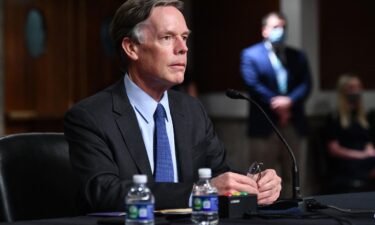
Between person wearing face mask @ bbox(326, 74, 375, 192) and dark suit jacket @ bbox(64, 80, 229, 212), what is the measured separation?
478 centimetres

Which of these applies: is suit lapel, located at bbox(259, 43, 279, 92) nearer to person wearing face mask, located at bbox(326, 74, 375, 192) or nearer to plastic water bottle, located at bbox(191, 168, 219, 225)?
person wearing face mask, located at bbox(326, 74, 375, 192)

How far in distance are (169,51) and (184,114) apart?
241 mm

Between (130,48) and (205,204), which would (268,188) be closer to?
(205,204)

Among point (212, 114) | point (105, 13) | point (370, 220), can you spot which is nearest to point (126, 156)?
point (370, 220)

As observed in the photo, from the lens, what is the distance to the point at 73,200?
312 centimetres

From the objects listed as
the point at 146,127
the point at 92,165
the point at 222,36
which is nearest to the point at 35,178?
the point at 92,165

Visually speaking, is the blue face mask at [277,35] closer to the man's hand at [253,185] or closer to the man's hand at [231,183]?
the man's hand at [253,185]

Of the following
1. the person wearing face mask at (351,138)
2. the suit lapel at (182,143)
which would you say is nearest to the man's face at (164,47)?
the suit lapel at (182,143)

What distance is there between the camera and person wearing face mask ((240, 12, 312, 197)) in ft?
23.6

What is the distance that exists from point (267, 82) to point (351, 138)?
1.16m

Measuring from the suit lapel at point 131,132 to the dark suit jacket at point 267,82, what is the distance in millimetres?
4092

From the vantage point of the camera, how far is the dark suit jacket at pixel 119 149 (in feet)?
9.22

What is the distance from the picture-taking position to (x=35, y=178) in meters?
3.07

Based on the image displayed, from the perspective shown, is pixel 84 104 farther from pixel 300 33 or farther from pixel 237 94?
pixel 300 33
